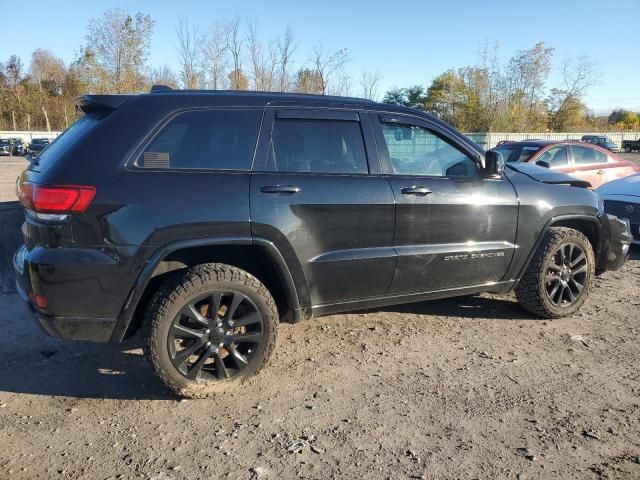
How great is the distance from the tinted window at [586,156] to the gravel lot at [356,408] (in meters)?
6.96

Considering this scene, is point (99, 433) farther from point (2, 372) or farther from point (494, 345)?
point (494, 345)

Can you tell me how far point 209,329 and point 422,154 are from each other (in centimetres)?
211

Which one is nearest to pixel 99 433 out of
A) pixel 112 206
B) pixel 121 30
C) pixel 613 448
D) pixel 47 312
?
pixel 47 312

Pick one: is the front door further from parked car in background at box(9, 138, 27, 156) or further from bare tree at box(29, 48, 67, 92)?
bare tree at box(29, 48, 67, 92)

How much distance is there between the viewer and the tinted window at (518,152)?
1015 centimetres

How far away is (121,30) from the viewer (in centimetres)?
2667

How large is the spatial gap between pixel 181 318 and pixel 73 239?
0.79 meters

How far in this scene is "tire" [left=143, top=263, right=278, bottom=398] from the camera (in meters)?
3.17

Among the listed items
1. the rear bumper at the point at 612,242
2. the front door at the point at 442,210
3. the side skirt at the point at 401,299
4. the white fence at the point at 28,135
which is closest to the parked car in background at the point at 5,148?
the white fence at the point at 28,135

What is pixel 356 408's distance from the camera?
3203 mm

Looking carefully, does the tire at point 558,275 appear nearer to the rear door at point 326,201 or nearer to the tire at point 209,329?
the rear door at point 326,201

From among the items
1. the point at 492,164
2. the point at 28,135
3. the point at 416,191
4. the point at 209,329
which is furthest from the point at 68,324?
the point at 28,135

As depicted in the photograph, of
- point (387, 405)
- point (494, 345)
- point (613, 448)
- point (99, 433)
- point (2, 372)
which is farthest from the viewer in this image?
point (494, 345)

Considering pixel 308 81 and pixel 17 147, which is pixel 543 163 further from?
pixel 17 147
